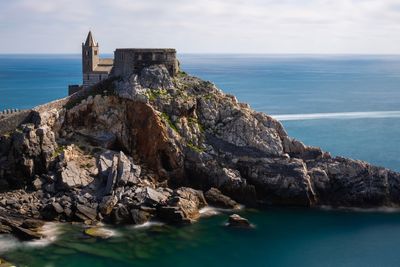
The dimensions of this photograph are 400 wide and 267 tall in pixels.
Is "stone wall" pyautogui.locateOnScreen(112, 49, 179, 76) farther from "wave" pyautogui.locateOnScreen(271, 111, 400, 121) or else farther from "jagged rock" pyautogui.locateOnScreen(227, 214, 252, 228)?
"wave" pyautogui.locateOnScreen(271, 111, 400, 121)

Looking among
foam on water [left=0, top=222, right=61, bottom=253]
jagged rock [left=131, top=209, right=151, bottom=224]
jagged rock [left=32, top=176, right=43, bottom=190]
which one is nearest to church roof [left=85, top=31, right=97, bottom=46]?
jagged rock [left=32, top=176, right=43, bottom=190]

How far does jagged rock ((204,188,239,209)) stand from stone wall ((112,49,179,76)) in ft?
54.6

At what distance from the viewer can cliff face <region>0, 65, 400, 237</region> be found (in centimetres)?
4944

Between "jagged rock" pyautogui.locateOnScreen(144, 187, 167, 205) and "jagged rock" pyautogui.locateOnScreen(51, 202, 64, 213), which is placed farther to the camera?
"jagged rock" pyautogui.locateOnScreen(144, 187, 167, 205)

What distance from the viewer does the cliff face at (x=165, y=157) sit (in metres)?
49.4

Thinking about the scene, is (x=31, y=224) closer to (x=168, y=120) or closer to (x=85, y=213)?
(x=85, y=213)

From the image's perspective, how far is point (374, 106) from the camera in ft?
430

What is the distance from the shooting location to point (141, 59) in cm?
5788

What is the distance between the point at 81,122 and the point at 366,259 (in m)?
33.8

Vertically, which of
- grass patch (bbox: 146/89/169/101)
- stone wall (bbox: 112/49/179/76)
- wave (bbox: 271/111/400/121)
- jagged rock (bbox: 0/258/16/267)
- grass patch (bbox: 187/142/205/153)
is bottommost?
jagged rock (bbox: 0/258/16/267)

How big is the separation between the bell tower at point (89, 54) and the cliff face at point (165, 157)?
8.83m

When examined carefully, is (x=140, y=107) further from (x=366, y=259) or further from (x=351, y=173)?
(x=366, y=259)

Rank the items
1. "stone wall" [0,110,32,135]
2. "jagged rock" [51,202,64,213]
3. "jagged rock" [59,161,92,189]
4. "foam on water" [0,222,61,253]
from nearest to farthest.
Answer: "foam on water" [0,222,61,253], "jagged rock" [51,202,64,213], "jagged rock" [59,161,92,189], "stone wall" [0,110,32,135]

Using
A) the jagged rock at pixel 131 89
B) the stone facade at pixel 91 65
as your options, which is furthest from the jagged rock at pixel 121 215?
the stone facade at pixel 91 65
